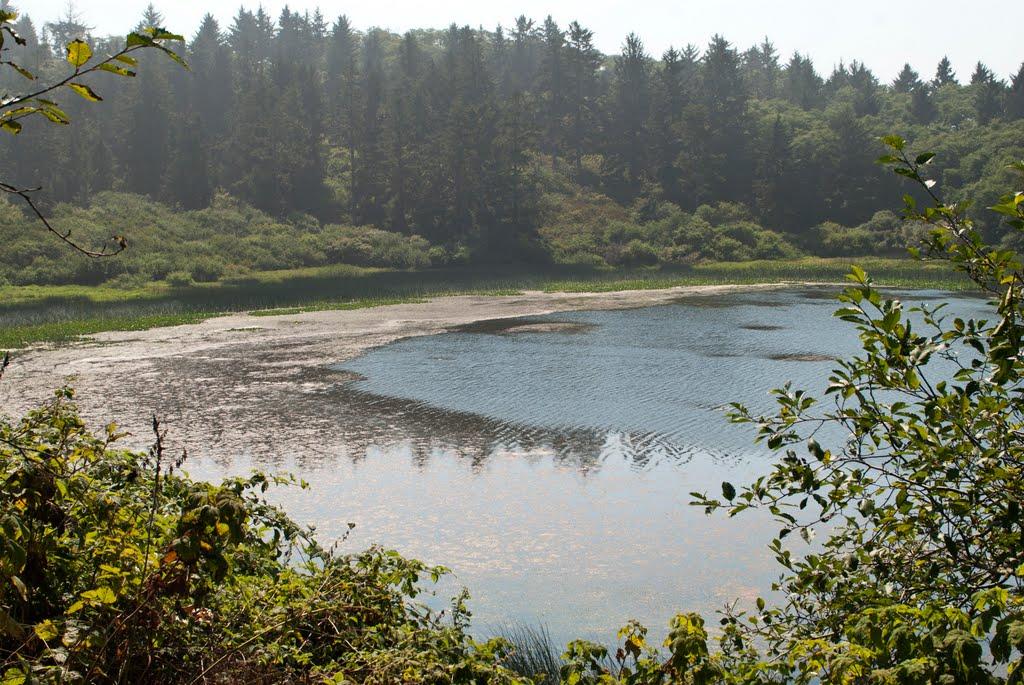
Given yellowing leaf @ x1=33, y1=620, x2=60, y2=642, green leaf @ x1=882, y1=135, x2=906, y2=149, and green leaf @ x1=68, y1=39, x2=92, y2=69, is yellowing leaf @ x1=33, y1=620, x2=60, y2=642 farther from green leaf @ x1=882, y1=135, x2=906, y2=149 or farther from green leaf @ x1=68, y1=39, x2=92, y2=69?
green leaf @ x1=882, y1=135, x2=906, y2=149

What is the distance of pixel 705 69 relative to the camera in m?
111

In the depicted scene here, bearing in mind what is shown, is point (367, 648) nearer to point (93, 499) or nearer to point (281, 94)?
point (93, 499)

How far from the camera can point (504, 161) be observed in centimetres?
8212

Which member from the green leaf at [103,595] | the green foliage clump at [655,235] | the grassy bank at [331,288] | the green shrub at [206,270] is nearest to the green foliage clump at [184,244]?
the green shrub at [206,270]

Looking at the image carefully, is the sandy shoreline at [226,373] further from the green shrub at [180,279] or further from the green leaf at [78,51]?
the green shrub at [180,279]

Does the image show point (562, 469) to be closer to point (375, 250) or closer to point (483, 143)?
point (375, 250)

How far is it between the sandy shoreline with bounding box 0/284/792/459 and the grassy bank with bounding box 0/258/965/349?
9.10 ft

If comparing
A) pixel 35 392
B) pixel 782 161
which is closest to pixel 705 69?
pixel 782 161

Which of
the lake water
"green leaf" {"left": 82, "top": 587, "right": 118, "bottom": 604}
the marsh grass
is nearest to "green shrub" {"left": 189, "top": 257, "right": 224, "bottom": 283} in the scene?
the lake water

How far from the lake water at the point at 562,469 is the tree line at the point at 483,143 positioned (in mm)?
52736

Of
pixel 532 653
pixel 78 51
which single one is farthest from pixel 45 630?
pixel 532 653

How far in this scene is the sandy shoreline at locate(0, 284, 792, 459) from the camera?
61.0 ft

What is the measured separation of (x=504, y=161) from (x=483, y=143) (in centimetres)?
251

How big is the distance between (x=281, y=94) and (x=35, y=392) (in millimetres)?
77673
